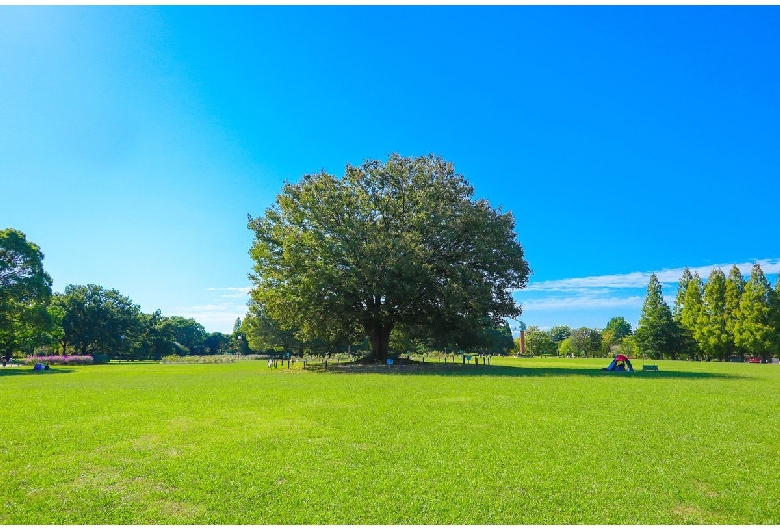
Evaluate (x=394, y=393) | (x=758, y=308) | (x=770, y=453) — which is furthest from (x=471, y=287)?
(x=758, y=308)

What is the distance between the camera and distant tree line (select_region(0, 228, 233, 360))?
4156cm

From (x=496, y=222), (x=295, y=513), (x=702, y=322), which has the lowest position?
(x=295, y=513)

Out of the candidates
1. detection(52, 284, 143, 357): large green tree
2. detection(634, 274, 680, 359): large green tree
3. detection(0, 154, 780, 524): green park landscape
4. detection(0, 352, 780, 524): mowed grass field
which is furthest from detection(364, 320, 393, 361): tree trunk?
detection(52, 284, 143, 357): large green tree

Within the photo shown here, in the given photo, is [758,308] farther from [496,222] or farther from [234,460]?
[234,460]

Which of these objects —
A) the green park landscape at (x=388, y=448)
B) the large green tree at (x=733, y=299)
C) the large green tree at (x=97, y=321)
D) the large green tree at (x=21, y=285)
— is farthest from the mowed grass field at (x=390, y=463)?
the large green tree at (x=97, y=321)

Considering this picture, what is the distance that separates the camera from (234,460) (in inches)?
312

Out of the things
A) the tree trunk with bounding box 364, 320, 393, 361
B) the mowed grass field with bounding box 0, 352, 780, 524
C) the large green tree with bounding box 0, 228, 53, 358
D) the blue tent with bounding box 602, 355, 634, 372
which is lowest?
the mowed grass field with bounding box 0, 352, 780, 524

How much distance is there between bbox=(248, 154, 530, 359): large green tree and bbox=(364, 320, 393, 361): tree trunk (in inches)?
3.4

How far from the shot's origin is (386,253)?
31328 mm

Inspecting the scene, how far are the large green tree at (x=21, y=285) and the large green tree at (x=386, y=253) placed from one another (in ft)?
69.0

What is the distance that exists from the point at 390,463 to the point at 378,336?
3029 cm

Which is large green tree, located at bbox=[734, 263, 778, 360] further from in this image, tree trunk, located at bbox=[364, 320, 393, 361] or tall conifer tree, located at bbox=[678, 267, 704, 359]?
tree trunk, located at bbox=[364, 320, 393, 361]

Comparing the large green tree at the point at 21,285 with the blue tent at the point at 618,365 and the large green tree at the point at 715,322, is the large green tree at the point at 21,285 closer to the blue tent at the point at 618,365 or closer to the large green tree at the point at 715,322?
the blue tent at the point at 618,365

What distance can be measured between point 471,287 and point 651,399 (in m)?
17.2
